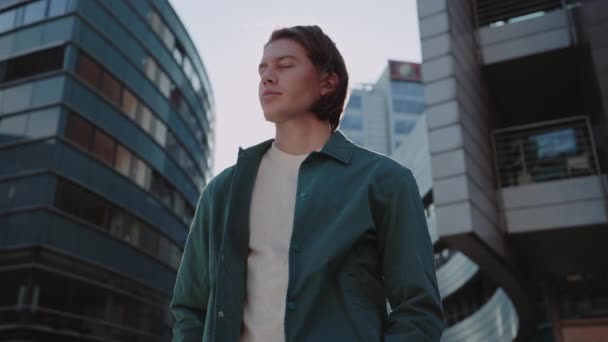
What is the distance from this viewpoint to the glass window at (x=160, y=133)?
28.8 m

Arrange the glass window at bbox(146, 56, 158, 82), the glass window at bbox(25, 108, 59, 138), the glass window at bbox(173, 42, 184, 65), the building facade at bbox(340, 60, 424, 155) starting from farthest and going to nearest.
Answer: the building facade at bbox(340, 60, 424, 155) < the glass window at bbox(173, 42, 184, 65) < the glass window at bbox(146, 56, 158, 82) < the glass window at bbox(25, 108, 59, 138)

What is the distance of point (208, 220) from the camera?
2305 mm

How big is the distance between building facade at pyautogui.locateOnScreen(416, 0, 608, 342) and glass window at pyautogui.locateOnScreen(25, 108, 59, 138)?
13461 millimetres

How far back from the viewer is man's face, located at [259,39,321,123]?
227cm

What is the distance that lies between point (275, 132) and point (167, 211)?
2741cm

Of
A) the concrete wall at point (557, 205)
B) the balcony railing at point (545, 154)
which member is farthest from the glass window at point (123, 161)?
the concrete wall at point (557, 205)

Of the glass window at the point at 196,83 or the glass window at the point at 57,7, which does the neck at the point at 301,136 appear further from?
the glass window at the point at 196,83

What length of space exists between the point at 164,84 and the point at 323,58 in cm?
2875

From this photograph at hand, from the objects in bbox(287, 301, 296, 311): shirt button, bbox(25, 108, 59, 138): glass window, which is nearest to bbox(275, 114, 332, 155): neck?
bbox(287, 301, 296, 311): shirt button

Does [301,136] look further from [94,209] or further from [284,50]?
[94,209]

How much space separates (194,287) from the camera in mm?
2191

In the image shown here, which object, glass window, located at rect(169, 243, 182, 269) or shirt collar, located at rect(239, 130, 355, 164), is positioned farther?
glass window, located at rect(169, 243, 182, 269)

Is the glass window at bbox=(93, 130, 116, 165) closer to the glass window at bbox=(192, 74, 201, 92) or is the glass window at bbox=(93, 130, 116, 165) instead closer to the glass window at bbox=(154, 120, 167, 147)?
the glass window at bbox=(154, 120, 167, 147)

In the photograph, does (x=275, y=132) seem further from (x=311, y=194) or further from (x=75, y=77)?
(x=75, y=77)
